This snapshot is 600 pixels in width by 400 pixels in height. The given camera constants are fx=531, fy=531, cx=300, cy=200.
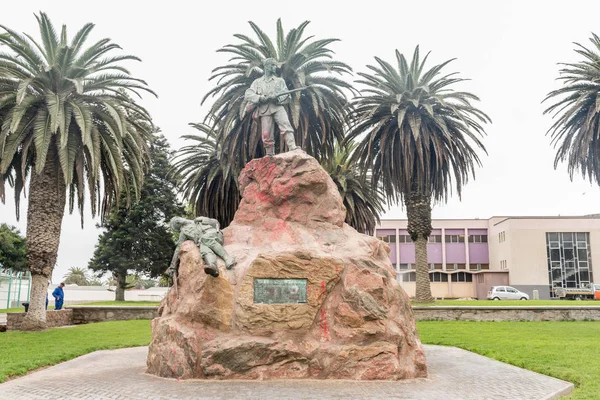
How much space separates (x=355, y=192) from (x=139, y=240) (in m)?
16.3

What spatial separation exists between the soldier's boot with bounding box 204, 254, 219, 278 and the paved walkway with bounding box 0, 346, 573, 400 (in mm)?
1788

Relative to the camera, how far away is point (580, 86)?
2528 centimetres

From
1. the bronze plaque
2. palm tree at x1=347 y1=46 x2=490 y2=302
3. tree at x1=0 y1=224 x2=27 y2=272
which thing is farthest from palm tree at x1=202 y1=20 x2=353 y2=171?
tree at x1=0 y1=224 x2=27 y2=272

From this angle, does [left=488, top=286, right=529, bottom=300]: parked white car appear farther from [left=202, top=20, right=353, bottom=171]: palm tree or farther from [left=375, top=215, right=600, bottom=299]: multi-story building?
[left=202, top=20, right=353, bottom=171]: palm tree

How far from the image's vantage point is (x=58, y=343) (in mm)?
14547

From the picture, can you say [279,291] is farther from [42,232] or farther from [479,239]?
[479,239]

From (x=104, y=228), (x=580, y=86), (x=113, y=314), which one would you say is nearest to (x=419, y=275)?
(x=580, y=86)

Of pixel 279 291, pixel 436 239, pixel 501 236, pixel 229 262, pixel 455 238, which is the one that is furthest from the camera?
pixel 436 239

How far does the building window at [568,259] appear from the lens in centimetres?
5197

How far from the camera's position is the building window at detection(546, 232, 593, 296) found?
51969mm

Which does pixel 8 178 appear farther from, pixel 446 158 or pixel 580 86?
pixel 580 86

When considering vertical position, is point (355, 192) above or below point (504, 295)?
above

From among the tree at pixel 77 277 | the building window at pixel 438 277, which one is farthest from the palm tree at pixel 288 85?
the tree at pixel 77 277

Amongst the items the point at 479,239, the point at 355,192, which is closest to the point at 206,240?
the point at 355,192
